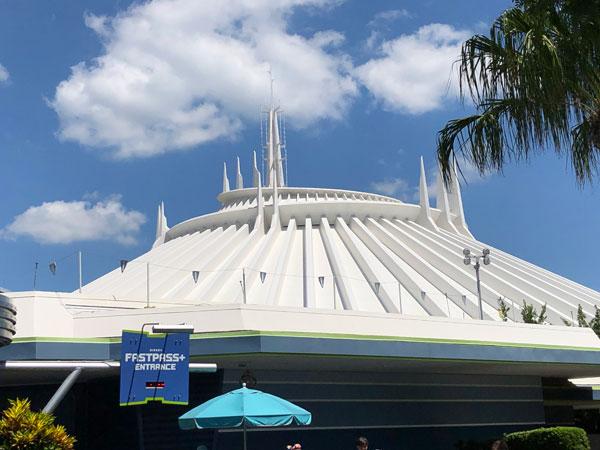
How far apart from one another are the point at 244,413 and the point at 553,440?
401 inches

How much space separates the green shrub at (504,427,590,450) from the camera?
66.8 ft

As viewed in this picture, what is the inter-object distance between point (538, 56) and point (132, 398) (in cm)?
780

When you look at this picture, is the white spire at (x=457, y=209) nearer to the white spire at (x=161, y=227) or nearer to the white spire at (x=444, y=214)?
the white spire at (x=444, y=214)

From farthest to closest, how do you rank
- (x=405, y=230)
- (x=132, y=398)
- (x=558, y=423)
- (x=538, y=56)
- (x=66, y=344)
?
(x=405, y=230) < (x=558, y=423) < (x=66, y=344) < (x=132, y=398) < (x=538, y=56)

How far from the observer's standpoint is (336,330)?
20641 millimetres

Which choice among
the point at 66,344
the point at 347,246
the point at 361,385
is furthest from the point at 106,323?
the point at 347,246

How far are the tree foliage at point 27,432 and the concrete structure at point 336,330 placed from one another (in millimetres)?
1780

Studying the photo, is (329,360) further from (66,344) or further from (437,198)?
(437,198)

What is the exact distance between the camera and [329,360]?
67.9 feet

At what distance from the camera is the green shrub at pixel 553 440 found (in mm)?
20375

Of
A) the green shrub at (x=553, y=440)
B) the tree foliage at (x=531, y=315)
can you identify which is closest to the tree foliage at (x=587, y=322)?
the tree foliage at (x=531, y=315)

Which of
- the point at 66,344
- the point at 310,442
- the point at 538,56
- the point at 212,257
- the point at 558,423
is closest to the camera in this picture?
the point at 538,56

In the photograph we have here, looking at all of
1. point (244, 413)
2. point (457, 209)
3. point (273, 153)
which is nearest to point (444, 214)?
point (457, 209)

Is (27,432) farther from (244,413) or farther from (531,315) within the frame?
(531,315)
